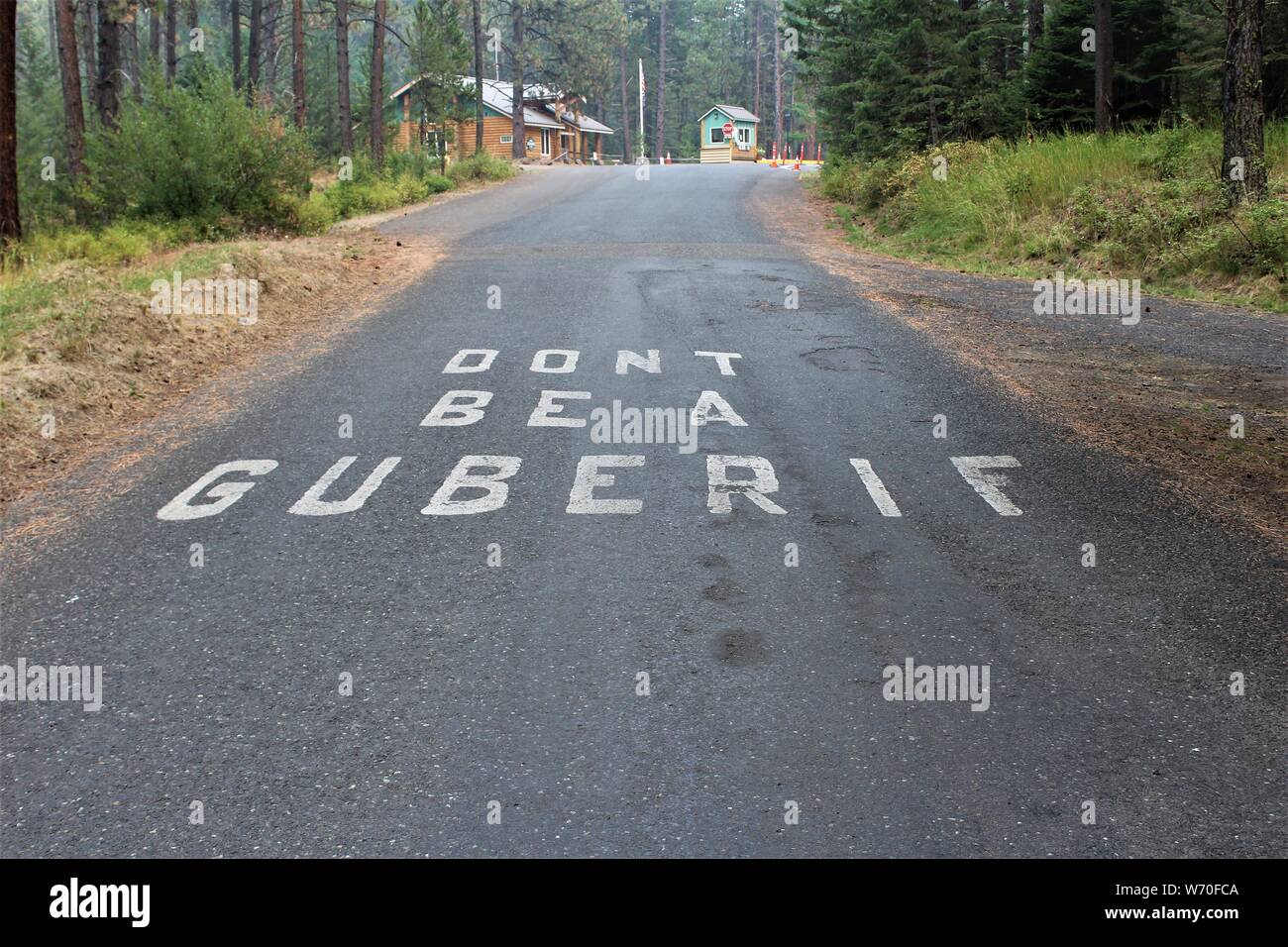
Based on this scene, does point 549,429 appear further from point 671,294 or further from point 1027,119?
point 1027,119

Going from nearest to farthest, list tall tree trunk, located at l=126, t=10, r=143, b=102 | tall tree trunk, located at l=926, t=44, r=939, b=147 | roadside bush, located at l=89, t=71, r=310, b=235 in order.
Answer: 1. roadside bush, located at l=89, t=71, r=310, b=235
2. tall tree trunk, located at l=926, t=44, r=939, b=147
3. tall tree trunk, located at l=126, t=10, r=143, b=102

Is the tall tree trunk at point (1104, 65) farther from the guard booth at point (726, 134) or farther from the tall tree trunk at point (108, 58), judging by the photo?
the guard booth at point (726, 134)

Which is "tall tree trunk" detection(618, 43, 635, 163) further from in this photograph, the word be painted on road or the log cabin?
the word be painted on road

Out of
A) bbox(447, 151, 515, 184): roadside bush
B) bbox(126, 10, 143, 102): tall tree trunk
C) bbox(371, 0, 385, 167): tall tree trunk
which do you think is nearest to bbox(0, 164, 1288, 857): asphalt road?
bbox(371, 0, 385, 167): tall tree trunk

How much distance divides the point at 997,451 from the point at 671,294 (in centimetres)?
755

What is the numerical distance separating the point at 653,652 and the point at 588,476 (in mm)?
2825

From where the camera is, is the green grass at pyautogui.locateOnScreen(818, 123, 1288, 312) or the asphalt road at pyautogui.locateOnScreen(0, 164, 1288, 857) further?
the green grass at pyautogui.locateOnScreen(818, 123, 1288, 312)

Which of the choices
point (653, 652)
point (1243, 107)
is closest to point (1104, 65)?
point (1243, 107)

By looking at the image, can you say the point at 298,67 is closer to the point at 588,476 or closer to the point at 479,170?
the point at 479,170

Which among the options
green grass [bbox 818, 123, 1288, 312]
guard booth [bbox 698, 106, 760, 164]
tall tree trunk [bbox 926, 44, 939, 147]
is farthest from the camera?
guard booth [bbox 698, 106, 760, 164]

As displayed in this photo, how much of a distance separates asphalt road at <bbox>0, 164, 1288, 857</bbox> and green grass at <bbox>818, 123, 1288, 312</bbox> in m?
8.40

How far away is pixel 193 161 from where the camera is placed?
1903 cm

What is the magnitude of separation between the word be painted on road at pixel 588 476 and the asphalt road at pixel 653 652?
0.27ft

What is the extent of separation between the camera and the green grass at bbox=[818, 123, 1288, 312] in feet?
50.9
